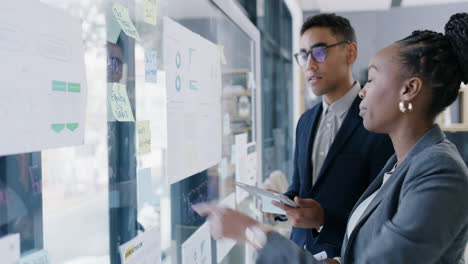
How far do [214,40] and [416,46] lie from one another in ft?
3.36

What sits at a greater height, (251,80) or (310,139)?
(251,80)

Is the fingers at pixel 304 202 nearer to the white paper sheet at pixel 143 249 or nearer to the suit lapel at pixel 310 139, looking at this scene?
the suit lapel at pixel 310 139

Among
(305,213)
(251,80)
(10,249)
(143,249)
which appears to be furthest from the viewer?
(251,80)

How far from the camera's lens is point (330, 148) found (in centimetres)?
164

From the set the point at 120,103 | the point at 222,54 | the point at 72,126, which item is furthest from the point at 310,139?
the point at 72,126

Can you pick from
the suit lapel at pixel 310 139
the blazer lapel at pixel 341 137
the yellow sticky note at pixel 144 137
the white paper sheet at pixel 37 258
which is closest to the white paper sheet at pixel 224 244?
the suit lapel at pixel 310 139

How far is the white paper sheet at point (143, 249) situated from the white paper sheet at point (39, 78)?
38cm

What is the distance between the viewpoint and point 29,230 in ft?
2.44

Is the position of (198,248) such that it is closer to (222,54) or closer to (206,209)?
(206,209)

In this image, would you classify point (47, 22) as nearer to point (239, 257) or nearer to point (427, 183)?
point (427, 183)

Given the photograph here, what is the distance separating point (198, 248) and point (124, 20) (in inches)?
41.1

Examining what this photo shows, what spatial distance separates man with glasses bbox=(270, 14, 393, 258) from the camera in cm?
157

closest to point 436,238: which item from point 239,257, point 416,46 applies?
point 416,46

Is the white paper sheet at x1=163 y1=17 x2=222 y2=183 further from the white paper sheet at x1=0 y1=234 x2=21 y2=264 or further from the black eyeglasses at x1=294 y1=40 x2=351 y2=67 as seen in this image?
the white paper sheet at x1=0 y1=234 x2=21 y2=264
